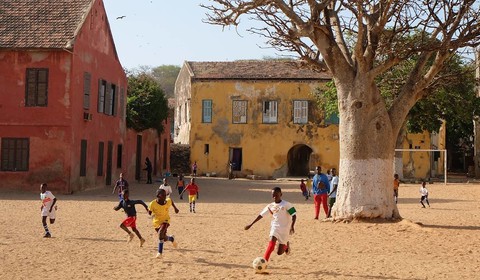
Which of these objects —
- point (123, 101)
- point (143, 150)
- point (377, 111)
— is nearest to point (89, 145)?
point (123, 101)

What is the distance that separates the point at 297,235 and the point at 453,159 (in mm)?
44823

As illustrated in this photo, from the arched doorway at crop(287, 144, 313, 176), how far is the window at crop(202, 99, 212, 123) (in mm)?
5956

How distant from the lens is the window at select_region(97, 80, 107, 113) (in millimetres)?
27283

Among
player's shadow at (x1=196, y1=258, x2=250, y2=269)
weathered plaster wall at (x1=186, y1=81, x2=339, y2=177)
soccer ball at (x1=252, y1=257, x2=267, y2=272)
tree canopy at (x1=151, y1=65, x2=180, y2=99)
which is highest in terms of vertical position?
tree canopy at (x1=151, y1=65, x2=180, y2=99)

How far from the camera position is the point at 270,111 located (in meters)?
41.3

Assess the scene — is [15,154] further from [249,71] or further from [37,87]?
[249,71]

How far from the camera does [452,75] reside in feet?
53.1

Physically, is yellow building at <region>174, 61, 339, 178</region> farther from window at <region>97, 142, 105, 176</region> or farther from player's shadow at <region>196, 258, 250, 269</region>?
player's shadow at <region>196, 258, 250, 269</region>

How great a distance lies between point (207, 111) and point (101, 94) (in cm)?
1508

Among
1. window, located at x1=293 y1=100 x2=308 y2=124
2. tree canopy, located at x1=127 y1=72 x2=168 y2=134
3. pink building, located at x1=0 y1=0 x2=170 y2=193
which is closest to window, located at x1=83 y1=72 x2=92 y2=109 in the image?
pink building, located at x1=0 y1=0 x2=170 y2=193

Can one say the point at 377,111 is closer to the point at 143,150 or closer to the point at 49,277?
the point at 49,277

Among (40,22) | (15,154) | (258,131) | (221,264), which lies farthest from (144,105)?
(221,264)

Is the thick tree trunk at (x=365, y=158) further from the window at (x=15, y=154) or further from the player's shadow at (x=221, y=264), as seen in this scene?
the window at (x=15, y=154)

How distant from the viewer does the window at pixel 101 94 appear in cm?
2728
